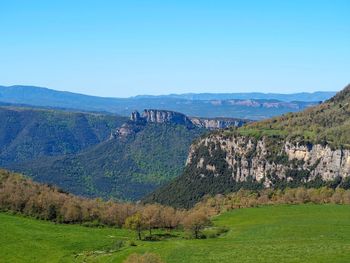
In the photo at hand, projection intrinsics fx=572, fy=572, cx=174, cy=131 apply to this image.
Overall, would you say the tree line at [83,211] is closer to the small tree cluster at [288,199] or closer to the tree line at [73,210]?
the tree line at [73,210]

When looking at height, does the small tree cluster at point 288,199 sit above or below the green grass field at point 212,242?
below

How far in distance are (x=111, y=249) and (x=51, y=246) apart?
1122 cm

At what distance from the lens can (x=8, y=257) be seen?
97250mm

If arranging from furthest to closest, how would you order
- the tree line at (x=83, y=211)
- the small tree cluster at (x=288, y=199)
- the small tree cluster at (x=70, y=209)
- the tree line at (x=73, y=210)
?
1. the small tree cluster at (x=288, y=199)
2. the small tree cluster at (x=70, y=209)
3. the tree line at (x=73, y=210)
4. the tree line at (x=83, y=211)

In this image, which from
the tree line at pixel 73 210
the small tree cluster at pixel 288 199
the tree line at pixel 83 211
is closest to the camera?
the tree line at pixel 83 211

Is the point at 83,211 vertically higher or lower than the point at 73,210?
lower

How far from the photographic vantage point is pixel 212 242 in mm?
109125

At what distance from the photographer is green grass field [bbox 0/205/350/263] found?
89.9 metres

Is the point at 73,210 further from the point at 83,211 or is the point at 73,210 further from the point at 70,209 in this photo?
the point at 83,211

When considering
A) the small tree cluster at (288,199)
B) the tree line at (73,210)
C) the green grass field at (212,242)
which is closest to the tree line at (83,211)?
the tree line at (73,210)

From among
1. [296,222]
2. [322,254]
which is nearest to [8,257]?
[322,254]

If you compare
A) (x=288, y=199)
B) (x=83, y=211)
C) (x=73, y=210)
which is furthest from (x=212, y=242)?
(x=288, y=199)

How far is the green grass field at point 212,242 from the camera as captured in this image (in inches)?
3538

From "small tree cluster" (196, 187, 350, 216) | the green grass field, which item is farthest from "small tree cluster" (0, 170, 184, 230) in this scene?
"small tree cluster" (196, 187, 350, 216)
